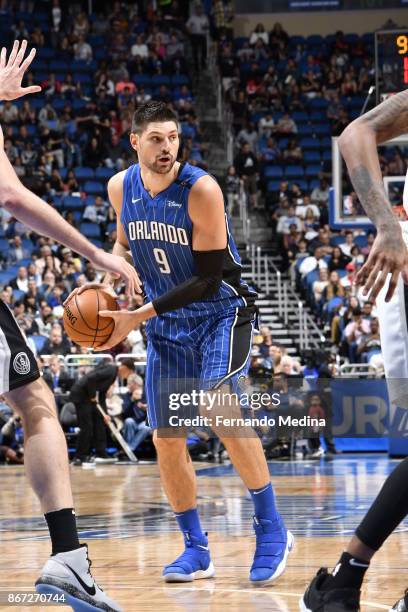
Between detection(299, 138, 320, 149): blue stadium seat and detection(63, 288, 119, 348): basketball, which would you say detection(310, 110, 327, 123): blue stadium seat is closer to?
detection(299, 138, 320, 149): blue stadium seat

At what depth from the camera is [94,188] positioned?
65.8ft

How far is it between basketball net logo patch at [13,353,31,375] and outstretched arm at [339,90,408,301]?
48.7 inches

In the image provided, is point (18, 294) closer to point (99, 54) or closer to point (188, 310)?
point (99, 54)

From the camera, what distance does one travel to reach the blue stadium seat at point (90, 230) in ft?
60.7

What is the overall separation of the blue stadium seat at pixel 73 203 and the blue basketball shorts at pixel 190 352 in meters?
14.6

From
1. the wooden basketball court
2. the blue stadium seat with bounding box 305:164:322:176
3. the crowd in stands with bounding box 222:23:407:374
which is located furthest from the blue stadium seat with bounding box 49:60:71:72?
the wooden basketball court

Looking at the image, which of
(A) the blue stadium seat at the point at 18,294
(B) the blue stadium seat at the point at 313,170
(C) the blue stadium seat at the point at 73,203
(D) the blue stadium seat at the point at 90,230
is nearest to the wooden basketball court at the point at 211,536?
(A) the blue stadium seat at the point at 18,294

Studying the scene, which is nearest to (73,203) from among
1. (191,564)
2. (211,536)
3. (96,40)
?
(96,40)

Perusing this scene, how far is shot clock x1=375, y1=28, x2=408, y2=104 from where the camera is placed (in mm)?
12047

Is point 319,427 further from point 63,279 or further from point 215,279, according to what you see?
point 215,279

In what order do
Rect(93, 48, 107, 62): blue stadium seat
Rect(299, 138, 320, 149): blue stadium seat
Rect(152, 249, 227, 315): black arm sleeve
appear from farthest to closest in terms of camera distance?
Rect(93, 48, 107, 62): blue stadium seat, Rect(299, 138, 320, 149): blue stadium seat, Rect(152, 249, 227, 315): black arm sleeve

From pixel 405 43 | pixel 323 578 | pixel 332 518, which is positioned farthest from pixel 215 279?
pixel 405 43

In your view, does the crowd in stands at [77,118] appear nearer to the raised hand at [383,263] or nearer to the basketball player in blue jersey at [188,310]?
the basketball player in blue jersey at [188,310]

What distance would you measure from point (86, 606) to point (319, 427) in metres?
10.1
